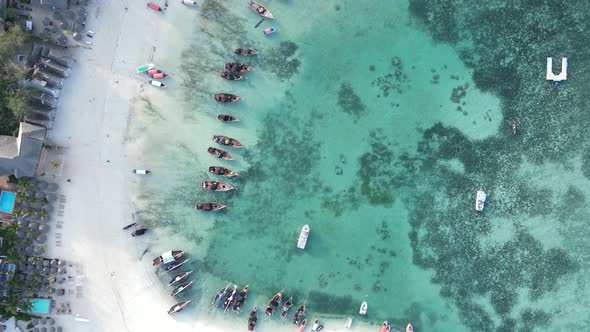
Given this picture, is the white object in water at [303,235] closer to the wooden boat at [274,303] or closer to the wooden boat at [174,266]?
the wooden boat at [274,303]

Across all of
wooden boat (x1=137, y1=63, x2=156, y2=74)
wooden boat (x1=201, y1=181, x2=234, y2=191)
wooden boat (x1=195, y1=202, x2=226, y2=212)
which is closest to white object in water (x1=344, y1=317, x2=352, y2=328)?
wooden boat (x1=195, y1=202, x2=226, y2=212)

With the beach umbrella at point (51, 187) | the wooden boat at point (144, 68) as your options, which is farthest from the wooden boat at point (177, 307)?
the wooden boat at point (144, 68)

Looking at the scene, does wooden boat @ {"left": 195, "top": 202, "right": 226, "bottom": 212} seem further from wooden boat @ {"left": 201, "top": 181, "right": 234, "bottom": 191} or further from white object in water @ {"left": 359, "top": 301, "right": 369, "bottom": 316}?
white object in water @ {"left": 359, "top": 301, "right": 369, "bottom": 316}

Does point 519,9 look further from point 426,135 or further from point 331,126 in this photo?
point 331,126

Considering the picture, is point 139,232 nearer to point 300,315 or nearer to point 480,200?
point 300,315

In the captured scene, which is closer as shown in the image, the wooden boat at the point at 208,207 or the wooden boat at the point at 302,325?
the wooden boat at the point at 208,207

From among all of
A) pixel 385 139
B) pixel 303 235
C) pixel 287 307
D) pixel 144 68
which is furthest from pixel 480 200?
pixel 144 68

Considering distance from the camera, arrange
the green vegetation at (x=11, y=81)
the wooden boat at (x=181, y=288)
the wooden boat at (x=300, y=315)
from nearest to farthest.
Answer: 1. the green vegetation at (x=11, y=81)
2. the wooden boat at (x=181, y=288)
3. the wooden boat at (x=300, y=315)
